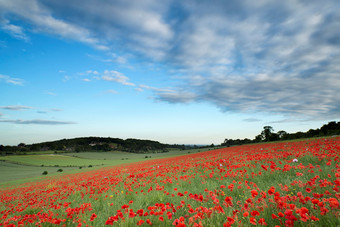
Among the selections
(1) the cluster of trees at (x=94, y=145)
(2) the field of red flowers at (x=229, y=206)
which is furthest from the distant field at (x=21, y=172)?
(1) the cluster of trees at (x=94, y=145)

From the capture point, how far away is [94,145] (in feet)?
464

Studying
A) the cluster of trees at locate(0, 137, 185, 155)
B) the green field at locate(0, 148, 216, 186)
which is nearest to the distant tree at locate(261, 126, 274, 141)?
the green field at locate(0, 148, 216, 186)

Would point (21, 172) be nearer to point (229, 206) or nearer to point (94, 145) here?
point (229, 206)

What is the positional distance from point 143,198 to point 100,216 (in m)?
1.34

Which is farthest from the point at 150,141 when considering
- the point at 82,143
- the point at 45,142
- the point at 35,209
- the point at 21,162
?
the point at 35,209

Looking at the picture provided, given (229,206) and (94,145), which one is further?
(94,145)

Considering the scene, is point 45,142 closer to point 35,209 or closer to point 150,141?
point 150,141

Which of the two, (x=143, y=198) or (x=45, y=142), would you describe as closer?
(x=143, y=198)

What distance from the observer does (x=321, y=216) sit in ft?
8.41

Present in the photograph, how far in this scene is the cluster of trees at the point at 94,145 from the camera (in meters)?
123

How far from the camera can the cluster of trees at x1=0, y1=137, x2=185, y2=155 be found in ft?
405

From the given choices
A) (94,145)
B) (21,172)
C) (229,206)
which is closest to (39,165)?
(21,172)

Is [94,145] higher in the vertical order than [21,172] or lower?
higher

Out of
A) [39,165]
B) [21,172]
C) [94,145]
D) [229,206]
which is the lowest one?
[21,172]
